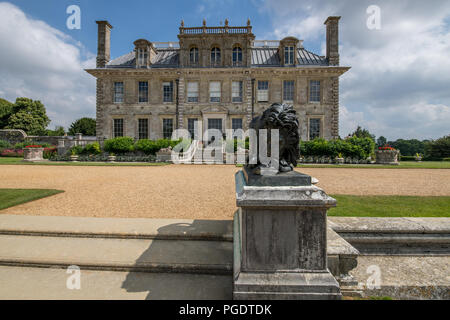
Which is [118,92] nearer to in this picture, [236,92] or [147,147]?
[147,147]

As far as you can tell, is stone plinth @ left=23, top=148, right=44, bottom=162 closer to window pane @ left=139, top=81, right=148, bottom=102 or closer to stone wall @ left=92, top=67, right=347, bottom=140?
stone wall @ left=92, top=67, right=347, bottom=140

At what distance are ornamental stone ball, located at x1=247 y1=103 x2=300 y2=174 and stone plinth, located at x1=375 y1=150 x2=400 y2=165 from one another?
66.8ft

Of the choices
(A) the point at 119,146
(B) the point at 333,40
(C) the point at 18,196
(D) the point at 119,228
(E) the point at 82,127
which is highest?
(B) the point at 333,40

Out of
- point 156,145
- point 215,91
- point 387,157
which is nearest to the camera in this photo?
point 387,157

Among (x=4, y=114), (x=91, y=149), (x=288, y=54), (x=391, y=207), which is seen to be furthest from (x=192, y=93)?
(x=4, y=114)

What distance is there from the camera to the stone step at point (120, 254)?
114 inches

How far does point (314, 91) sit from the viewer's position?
Result: 977 inches

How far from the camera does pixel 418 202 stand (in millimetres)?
5656

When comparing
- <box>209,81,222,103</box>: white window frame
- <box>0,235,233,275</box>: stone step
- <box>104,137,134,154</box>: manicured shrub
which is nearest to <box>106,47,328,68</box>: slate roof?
<box>209,81,222,103</box>: white window frame

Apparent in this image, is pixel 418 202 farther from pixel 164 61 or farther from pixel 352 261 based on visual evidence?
pixel 164 61

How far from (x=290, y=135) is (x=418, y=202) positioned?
5.34m

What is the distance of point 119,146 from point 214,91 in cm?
1144

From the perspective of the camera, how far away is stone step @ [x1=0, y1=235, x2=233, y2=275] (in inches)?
114
